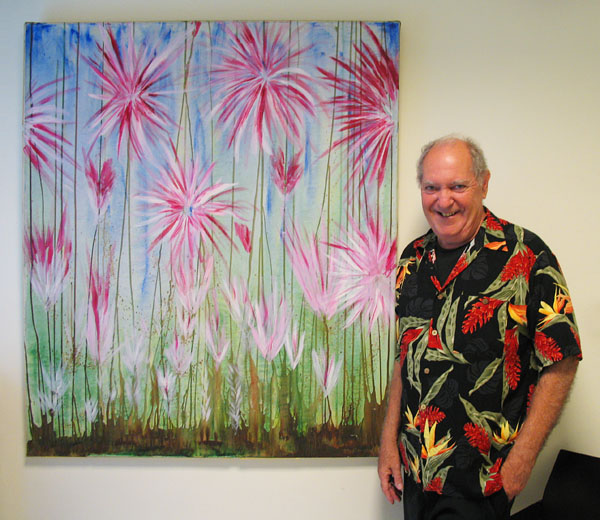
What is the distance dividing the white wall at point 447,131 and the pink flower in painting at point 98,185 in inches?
12.4

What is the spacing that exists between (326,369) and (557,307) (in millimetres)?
756

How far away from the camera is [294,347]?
1.70 meters

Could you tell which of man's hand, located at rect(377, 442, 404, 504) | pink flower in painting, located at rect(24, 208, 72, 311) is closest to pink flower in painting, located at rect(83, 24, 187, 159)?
pink flower in painting, located at rect(24, 208, 72, 311)

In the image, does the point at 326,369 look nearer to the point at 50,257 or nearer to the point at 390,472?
the point at 390,472

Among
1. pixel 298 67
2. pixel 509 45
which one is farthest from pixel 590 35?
pixel 298 67

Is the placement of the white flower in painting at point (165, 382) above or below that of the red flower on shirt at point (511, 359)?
below

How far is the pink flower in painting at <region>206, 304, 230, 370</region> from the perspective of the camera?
5.59 ft

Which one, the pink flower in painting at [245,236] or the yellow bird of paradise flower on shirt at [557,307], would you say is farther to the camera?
the pink flower in painting at [245,236]

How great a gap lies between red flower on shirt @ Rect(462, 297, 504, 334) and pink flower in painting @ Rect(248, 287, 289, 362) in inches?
24.1

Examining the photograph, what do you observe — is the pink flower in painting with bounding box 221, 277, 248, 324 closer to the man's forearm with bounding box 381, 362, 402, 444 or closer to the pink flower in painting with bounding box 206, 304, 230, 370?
the pink flower in painting with bounding box 206, 304, 230, 370

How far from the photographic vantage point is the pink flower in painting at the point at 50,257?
172cm

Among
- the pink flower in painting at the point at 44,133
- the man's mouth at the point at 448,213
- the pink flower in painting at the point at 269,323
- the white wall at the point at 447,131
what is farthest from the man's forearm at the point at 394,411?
the pink flower in painting at the point at 44,133

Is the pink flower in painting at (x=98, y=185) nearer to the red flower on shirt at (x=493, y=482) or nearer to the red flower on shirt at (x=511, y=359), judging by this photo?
the red flower on shirt at (x=511, y=359)

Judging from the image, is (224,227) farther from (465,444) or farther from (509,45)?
(509,45)
